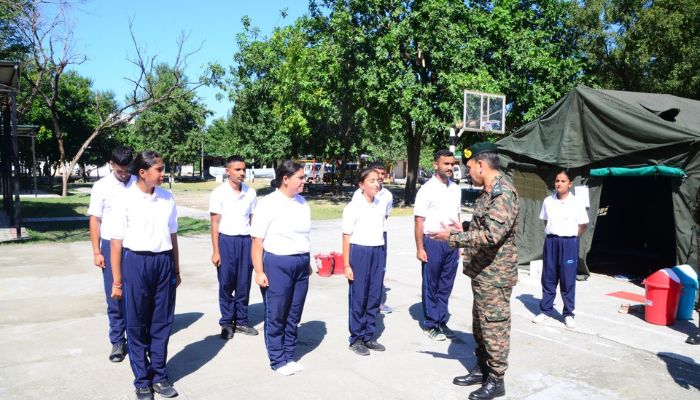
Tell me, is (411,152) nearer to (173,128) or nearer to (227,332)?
(227,332)

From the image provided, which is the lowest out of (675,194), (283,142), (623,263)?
(623,263)

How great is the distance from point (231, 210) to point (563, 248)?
3976 millimetres

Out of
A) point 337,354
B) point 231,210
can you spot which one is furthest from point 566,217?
point 231,210

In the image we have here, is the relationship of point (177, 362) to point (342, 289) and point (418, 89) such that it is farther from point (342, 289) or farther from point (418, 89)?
point (418, 89)

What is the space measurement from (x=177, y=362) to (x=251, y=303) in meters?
2.21

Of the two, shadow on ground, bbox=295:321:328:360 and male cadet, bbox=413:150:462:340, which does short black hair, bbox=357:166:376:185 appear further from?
shadow on ground, bbox=295:321:328:360

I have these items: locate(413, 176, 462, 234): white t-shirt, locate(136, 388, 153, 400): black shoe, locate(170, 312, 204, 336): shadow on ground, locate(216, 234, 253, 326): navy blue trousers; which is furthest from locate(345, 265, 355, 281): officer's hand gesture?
locate(170, 312, 204, 336): shadow on ground

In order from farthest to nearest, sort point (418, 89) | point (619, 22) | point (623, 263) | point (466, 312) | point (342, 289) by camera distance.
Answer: point (619, 22) < point (418, 89) < point (623, 263) < point (342, 289) < point (466, 312)

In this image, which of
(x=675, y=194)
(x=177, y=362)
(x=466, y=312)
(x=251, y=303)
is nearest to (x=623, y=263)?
(x=675, y=194)

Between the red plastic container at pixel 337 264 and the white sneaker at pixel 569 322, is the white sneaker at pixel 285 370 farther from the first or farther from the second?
the red plastic container at pixel 337 264

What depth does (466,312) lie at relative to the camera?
22.3 feet

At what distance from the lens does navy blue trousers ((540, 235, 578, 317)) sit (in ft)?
20.3

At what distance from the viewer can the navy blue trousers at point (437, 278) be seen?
5500 millimetres

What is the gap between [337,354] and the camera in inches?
200
